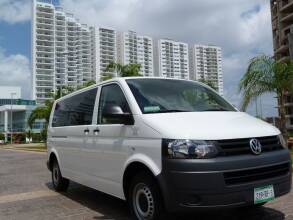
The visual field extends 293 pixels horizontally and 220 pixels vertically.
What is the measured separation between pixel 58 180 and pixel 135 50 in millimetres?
100404

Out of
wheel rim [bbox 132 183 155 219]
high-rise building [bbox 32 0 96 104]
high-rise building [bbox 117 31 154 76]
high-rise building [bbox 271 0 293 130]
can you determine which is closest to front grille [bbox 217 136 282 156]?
wheel rim [bbox 132 183 155 219]

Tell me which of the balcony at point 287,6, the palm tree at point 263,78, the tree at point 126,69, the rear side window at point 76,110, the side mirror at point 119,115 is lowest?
the side mirror at point 119,115

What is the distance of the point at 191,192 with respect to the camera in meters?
4.36

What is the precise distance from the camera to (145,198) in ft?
16.4

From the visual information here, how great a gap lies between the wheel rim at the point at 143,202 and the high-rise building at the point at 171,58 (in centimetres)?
8904

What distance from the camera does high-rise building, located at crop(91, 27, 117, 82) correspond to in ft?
352

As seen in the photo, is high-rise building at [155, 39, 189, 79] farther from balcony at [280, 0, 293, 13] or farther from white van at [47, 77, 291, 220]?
white van at [47, 77, 291, 220]

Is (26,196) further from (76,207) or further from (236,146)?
(236,146)

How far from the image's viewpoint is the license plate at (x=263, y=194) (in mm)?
4531

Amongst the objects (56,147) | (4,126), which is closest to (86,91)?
(56,147)

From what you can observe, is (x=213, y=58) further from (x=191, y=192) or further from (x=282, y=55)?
(x=191, y=192)

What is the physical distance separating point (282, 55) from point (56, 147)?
68.9 metres

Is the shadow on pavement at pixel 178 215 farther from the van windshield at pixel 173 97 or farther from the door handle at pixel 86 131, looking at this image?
the van windshield at pixel 173 97

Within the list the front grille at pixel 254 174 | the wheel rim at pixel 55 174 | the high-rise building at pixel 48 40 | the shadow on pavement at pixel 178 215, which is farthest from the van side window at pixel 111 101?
the high-rise building at pixel 48 40
